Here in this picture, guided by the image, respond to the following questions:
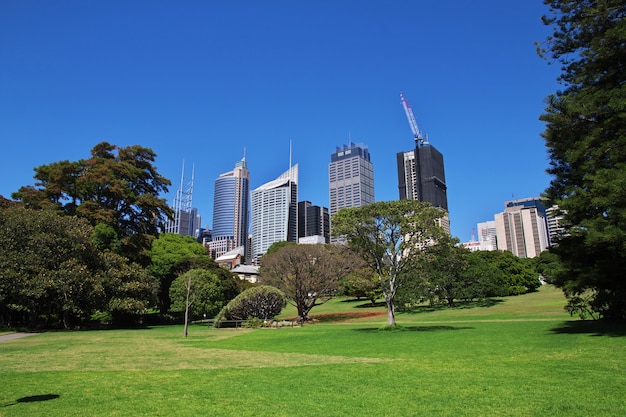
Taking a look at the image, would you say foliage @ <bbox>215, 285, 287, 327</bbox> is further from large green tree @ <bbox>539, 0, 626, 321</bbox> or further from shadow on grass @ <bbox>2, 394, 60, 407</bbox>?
shadow on grass @ <bbox>2, 394, 60, 407</bbox>

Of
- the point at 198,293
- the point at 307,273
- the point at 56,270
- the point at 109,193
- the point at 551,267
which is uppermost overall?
the point at 109,193

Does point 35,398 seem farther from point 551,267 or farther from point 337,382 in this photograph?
point 551,267

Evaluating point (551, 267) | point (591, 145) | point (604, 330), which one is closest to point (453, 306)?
point (551, 267)

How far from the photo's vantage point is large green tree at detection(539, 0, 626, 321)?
13.1m

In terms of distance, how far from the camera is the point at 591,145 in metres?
14.8

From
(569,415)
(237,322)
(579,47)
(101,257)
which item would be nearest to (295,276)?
(237,322)

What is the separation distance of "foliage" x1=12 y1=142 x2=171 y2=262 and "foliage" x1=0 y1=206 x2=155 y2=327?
4488 mm

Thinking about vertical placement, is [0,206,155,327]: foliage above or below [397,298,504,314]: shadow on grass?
above

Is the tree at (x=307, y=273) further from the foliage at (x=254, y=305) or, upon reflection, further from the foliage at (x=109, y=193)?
the foliage at (x=109, y=193)

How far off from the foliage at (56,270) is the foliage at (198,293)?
7.59 metres

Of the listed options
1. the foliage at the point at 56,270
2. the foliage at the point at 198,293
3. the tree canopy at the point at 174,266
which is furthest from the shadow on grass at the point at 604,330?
the tree canopy at the point at 174,266

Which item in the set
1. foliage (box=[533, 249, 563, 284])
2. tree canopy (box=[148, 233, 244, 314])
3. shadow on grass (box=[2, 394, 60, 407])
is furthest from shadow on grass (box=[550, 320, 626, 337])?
tree canopy (box=[148, 233, 244, 314])

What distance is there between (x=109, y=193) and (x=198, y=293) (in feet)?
42.1

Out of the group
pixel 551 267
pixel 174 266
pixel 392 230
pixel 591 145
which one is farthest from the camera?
pixel 174 266
